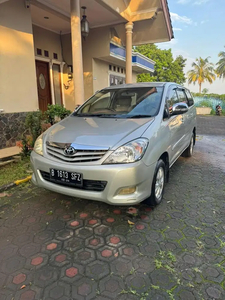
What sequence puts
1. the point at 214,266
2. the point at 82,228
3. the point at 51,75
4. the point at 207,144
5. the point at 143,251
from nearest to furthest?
the point at 214,266 < the point at 143,251 < the point at 82,228 < the point at 207,144 < the point at 51,75

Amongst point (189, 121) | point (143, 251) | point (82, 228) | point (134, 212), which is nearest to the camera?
point (143, 251)

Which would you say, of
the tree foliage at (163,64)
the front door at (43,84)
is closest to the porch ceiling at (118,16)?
the front door at (43,84)

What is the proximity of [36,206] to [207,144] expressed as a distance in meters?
6.15

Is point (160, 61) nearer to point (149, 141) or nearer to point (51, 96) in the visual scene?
point (51, 96)

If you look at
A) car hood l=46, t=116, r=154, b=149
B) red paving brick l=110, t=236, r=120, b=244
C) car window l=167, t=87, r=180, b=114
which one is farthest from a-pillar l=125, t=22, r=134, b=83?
red paving brick l=110, t=236, r=120, b=244

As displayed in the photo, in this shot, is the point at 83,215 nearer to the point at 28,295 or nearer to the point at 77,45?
the point at 28,295

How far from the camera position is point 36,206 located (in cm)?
325

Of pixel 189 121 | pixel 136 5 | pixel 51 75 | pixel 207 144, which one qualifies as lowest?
pixel 207 144

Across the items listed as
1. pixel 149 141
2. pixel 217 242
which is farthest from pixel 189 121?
pixel 217 242

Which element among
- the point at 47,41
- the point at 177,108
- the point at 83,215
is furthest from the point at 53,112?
the point at 47,41

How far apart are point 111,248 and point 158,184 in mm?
1155

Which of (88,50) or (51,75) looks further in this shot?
(88,50)

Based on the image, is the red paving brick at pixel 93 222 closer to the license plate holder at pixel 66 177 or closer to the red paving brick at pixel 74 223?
the red paving brick at pixel 74 223

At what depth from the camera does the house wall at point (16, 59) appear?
5555 millimetres
